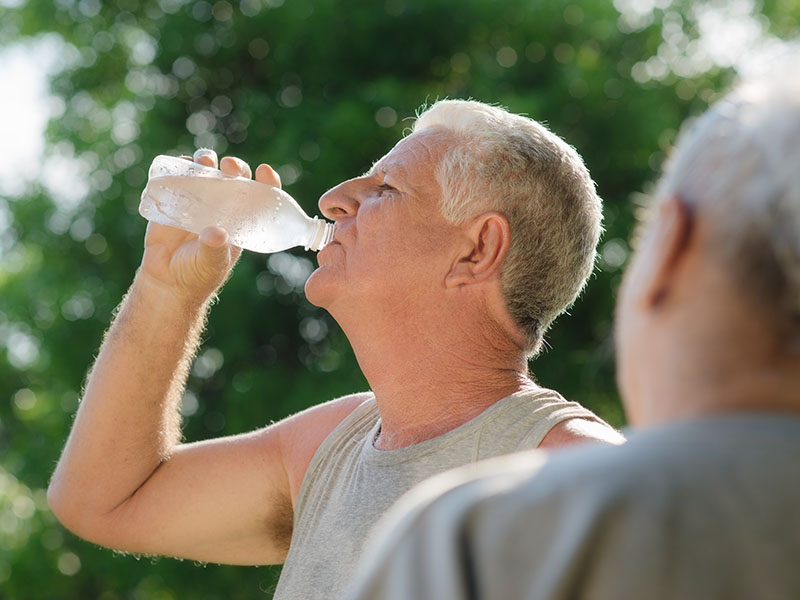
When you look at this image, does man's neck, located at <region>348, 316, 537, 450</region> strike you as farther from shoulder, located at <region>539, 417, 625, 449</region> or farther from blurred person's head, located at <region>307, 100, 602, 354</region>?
shoulder, located at <region>539, 417, 625, 449</region>

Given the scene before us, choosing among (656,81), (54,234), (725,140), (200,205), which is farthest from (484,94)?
(725,140)

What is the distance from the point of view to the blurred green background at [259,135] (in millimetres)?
7938

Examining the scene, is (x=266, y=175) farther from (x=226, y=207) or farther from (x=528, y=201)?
(x=528, y=201)

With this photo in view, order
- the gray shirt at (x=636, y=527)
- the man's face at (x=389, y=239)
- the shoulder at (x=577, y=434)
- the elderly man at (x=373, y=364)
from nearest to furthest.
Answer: the gray shirt at (x=636, y=527) → the shoulder at (x=577, y=434) → the elderly man at (x=373, y=364) → the man's face at (x=389, y=239)

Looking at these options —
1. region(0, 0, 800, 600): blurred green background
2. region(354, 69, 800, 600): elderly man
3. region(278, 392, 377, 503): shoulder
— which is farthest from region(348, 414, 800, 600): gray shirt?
region(0, 0, 800, 600): blurred green background

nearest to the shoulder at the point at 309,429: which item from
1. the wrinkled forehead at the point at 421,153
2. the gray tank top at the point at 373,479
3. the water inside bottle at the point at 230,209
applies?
the gray tank top at the point at 373,479

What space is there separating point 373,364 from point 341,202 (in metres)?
0.38

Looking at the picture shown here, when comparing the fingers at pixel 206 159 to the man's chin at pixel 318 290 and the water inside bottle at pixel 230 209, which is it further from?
the man's chin at pixel 318 290

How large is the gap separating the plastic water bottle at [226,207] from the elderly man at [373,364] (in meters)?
0.03

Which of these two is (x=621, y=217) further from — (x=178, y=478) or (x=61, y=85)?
(x=178, y=478)

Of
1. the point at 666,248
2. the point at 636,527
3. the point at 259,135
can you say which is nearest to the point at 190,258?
the point at 666,248

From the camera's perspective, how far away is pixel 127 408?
2.34m

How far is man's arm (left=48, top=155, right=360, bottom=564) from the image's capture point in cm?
232

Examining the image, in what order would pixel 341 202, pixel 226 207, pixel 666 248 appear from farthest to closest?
pixel 226 207 < pixel 341 202 < pixel 666 248
